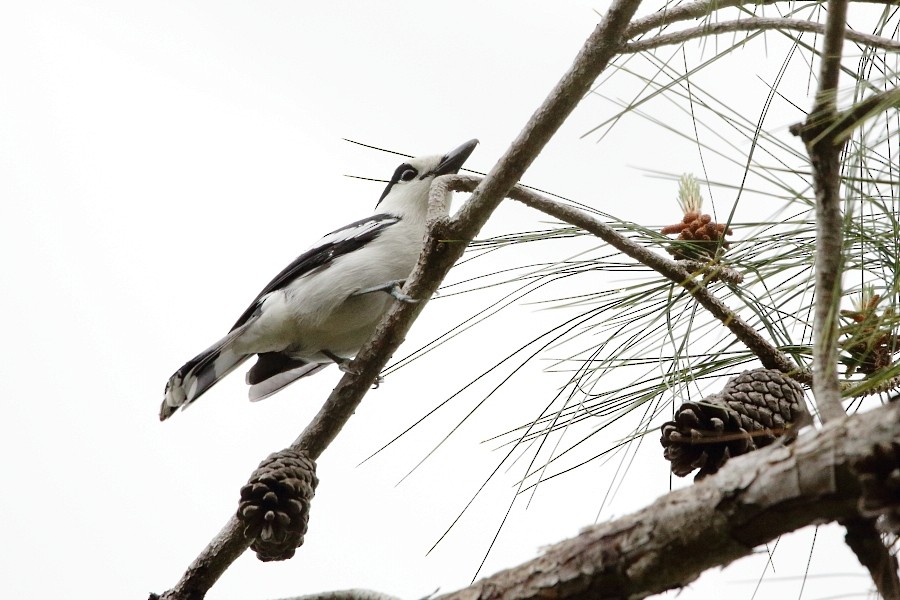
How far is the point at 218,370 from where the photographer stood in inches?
131

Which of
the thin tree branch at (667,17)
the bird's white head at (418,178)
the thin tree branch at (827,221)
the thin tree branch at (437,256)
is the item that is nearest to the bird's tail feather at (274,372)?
the bird's white head at (418,178)

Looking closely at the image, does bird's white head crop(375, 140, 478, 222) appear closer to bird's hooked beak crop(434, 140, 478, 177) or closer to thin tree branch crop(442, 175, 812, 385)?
bird's hooked beak crop(434, 140, 478, 177)

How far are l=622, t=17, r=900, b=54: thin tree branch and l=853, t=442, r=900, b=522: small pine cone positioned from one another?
0.85 meters

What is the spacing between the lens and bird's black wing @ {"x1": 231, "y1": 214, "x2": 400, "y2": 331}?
3.40 metres

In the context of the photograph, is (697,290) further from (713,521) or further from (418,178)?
(418,178)

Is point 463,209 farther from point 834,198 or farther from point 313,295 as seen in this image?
point 313,295

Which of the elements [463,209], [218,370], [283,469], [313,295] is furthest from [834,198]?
[218,370]

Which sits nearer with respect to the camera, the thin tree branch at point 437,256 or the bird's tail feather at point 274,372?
the thin tree branch at point 437,256

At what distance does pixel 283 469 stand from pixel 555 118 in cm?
94

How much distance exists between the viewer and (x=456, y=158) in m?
3.51

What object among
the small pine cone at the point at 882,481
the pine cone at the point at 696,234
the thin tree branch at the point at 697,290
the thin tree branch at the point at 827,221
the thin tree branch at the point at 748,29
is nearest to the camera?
the small pine cone at the point at 882,481

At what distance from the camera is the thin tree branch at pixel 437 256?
1.71 metres

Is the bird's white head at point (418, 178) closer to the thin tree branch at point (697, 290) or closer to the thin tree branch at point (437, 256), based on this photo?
the thin tree branch at point (437, 256)

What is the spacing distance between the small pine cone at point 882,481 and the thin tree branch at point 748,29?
85 centimetres
